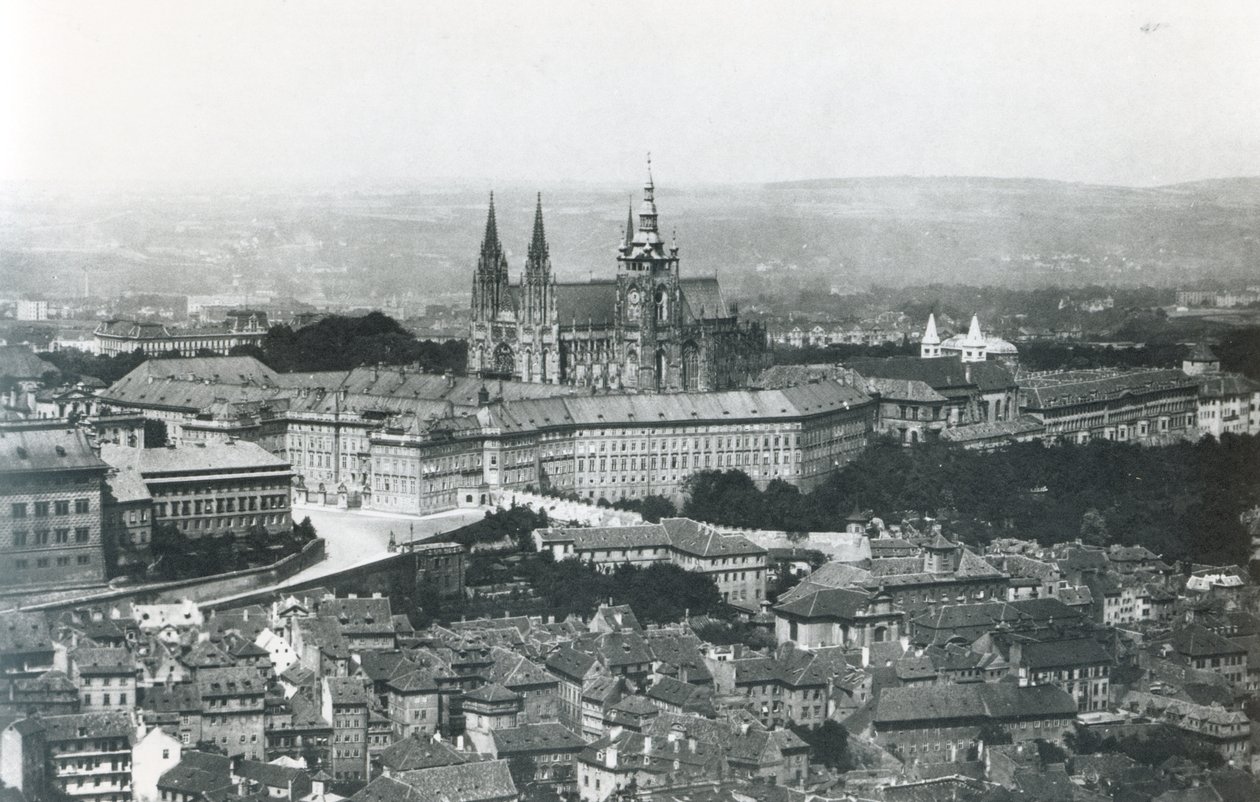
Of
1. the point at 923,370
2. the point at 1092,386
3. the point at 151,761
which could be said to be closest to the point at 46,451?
the point at 151,761

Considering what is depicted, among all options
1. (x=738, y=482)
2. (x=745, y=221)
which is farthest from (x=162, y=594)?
(x=745, y=221)

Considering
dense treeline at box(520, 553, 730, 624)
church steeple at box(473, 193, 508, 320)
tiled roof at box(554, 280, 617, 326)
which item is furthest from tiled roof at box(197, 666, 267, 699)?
church steeple at box(473, 193, 508, 320)

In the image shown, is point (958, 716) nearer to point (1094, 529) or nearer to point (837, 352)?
point (1094, 529)

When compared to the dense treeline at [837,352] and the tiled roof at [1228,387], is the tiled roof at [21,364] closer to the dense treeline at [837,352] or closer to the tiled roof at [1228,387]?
the dense treeline at [837,352]

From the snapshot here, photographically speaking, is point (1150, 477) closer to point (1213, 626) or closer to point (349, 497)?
point (1213, 626)

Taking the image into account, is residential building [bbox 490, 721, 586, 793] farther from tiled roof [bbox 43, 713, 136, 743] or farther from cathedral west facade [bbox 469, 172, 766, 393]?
cathedral west facade [bbox 469, 172, 766, 393]

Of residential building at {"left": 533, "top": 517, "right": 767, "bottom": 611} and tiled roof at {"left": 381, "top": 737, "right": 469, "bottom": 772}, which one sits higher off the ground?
residential building at {"left": 533, "top": 517, "right": 767, "bottom": 611}

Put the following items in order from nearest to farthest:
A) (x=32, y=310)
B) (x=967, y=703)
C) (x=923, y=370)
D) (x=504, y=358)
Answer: (x=967, y=703), (x=504, y=358), (x=923, y=370), (x=32, y=310)
